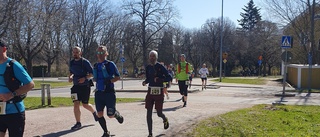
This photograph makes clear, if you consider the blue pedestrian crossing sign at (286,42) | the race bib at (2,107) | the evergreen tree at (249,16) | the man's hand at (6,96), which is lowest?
the race bib at (2,107)

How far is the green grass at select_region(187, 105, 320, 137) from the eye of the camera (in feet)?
22.6

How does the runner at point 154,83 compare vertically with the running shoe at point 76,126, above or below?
above

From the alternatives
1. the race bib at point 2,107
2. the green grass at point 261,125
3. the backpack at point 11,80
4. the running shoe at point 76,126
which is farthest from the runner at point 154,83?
the race bib at point 2,107

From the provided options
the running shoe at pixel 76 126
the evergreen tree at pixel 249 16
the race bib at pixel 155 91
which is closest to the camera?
the race bib at pixel 155 91

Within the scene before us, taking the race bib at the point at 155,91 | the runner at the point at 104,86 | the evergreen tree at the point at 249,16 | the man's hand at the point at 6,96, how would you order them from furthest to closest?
1. the evergreen tree at the point at 249,16
2. the race bib at the point at 155,91
3. the runner at the point at 104,86
4. the man's hand at the point at 6,96

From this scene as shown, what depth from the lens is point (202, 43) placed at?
71.4 meters

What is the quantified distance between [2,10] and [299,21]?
26.6 meters

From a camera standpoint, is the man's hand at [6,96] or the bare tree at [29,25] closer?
the man's hand at [6,96]

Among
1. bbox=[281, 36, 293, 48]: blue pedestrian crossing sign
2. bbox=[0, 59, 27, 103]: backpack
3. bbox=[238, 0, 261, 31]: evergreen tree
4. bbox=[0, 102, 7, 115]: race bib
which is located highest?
bbox=[238, 0, 261, 31]: evergreen tree

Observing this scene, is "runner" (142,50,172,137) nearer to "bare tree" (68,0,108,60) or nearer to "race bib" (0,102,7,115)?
"race bib" (0,102,7,115)

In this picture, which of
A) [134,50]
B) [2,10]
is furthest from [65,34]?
[2,10]

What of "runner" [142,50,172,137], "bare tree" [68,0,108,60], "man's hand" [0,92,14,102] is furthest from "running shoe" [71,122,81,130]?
"bare tree" [68,0,108,60]

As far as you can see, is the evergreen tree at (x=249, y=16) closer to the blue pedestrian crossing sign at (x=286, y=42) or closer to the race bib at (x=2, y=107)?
the blue pedestrian crossing sign at (x=286, y=42)

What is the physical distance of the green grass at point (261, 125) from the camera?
6.88m
